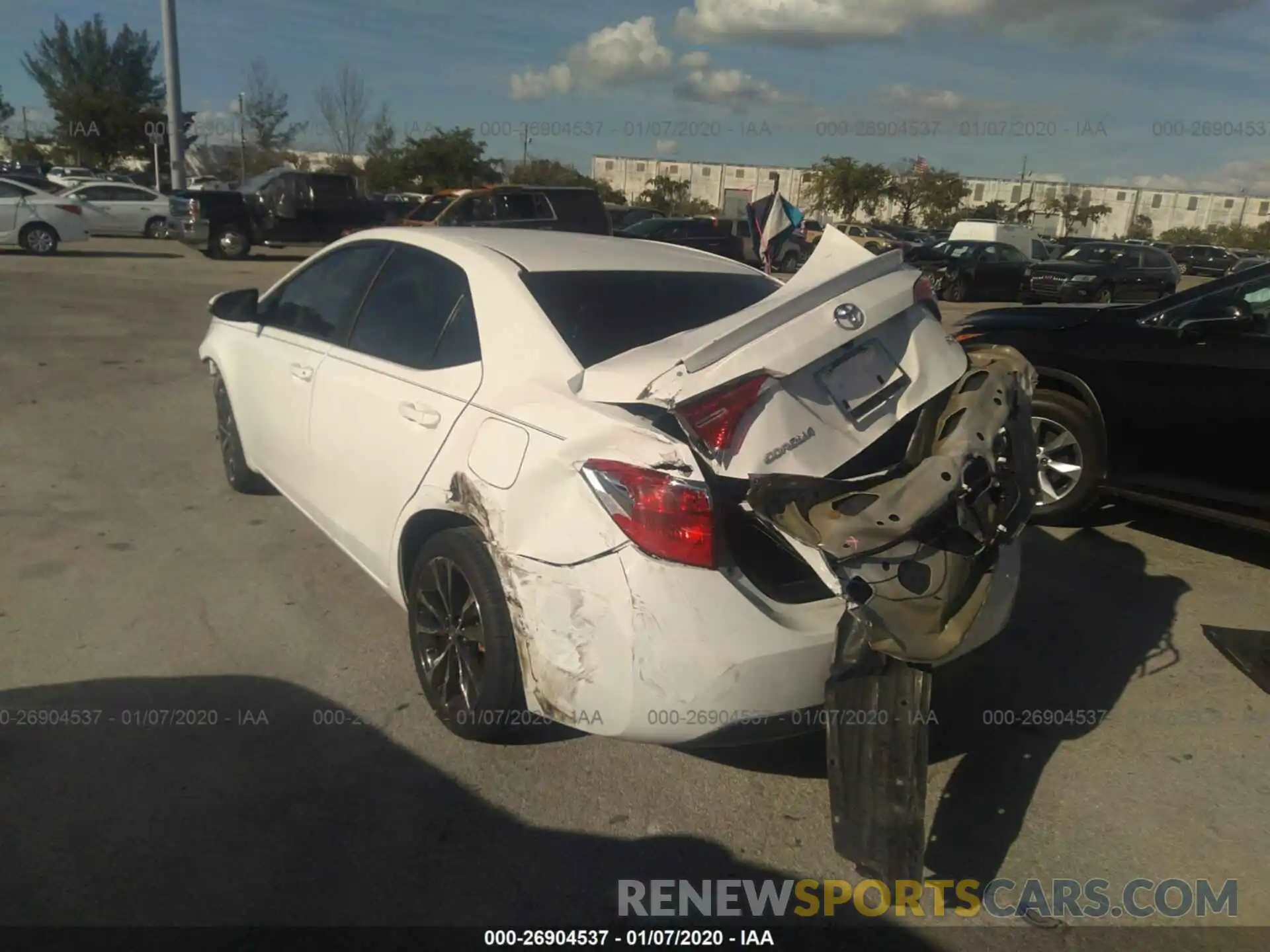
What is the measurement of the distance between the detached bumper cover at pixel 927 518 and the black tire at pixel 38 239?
70.1 feet

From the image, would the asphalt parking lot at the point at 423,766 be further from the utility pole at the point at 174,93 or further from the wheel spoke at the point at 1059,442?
the utility pole at the point at 174,93

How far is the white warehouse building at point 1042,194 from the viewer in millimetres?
82812

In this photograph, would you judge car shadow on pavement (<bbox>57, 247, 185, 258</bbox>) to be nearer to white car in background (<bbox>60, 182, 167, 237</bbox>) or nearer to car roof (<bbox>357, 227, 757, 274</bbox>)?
white car in background (<bbox>60, 182, 167, 237</bbox>)

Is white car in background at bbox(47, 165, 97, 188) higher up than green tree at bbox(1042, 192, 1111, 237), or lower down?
lower down

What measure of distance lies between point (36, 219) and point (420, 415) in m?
20.0

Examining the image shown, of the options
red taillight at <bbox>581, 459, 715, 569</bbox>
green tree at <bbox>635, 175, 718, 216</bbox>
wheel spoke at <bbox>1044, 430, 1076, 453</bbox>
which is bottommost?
wheel spoke at <bbox>1044, 430, 1076, 453</bbox>

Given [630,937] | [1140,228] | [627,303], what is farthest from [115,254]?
[1140,228]

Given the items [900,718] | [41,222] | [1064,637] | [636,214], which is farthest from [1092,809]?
[636,214]

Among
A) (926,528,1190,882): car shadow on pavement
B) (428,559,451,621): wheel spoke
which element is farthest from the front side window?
(926,528,1190,882): car shadow on pavement

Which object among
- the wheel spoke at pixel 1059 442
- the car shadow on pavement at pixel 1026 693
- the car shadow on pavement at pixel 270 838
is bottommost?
the car shadow on pavement at pixel 270 838

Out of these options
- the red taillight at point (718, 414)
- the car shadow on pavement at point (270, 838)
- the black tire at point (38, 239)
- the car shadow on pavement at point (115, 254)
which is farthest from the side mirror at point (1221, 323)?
the car shadow on pavement at point (115, 254)

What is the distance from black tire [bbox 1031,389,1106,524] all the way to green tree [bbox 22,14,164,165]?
5464 centimetres

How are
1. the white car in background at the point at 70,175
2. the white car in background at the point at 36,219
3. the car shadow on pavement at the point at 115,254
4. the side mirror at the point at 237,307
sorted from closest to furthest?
the side mirror at the point at 237,307, the white car in background at the point at 36,219, the car shadow on pavement at the point at 115,254, the white car in background at the point at 70,175

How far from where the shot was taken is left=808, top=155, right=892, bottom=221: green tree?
59344mm
